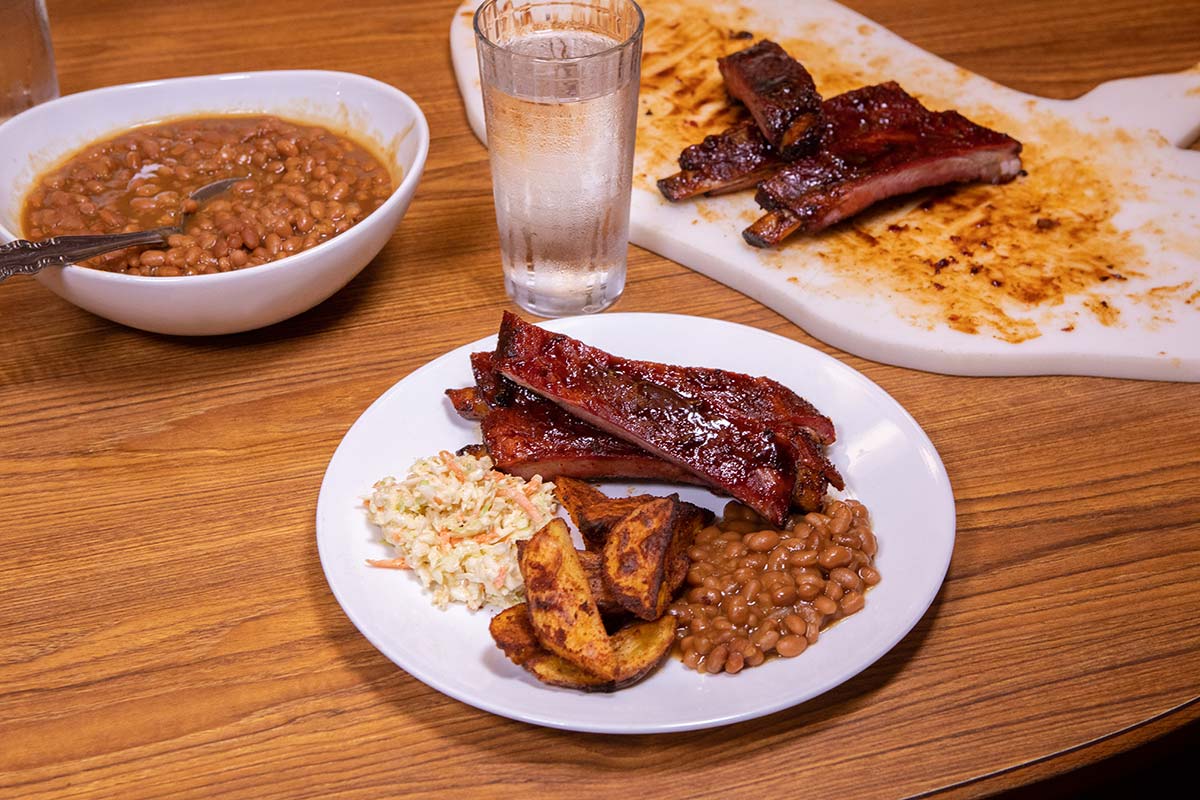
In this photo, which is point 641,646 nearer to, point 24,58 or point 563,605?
point 563,605

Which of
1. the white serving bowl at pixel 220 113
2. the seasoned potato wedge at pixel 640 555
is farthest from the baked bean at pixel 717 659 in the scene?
the white serving bowl at pixel 220 113

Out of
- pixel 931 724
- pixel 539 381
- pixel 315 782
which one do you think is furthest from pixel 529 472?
pixel 931 724

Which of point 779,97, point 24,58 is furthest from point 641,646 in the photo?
point 24,58

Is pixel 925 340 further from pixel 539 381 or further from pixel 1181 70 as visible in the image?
pixel 1181 70

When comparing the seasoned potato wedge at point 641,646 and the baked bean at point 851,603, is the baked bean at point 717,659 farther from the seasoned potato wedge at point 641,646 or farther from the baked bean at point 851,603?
the baked bean at point 851,603

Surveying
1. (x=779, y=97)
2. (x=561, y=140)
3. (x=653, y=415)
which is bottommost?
(x=653, y=415)

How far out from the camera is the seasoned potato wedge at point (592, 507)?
1.86 metres

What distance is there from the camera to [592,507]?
6.30ft

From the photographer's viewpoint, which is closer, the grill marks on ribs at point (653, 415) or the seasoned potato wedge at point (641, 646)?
the seasoned potato wedge at point (641, 646)

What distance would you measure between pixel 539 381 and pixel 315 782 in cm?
78

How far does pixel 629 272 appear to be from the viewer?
2.73 metres

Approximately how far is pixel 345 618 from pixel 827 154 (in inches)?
64.3

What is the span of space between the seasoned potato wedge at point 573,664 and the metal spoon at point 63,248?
3.98ft

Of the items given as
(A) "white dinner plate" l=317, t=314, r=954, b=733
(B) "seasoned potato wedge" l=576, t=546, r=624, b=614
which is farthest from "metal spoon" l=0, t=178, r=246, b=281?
(B) "seasoned potato wedge" l=576, t=546, r=624, b=614
